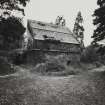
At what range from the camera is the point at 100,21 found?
67.3 ft

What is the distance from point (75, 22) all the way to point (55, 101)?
46980mm

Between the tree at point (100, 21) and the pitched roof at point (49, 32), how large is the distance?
13038 mm

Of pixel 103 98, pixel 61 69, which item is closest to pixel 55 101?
pixel 103 98

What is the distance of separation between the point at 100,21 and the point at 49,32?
15629 millimetres

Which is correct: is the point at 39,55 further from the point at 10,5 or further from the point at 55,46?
the point at 10,5

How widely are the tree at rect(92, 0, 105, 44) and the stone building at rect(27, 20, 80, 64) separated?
41.2 feet

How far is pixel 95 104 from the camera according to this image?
7.46 meters

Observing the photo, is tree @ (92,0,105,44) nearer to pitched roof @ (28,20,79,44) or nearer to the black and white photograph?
the black and white photograph

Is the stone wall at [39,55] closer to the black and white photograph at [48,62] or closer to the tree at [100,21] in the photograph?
the black and white photograph at [48,62]

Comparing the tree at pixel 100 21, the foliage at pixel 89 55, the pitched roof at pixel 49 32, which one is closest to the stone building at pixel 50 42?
the pitched roof at pixel 49 32

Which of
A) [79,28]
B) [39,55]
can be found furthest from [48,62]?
[79,28]

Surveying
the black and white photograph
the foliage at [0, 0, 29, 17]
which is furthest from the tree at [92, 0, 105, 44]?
the foliage at [0, 0, 29, 17]

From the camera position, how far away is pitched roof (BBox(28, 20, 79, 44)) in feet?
104

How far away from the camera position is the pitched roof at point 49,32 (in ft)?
104
